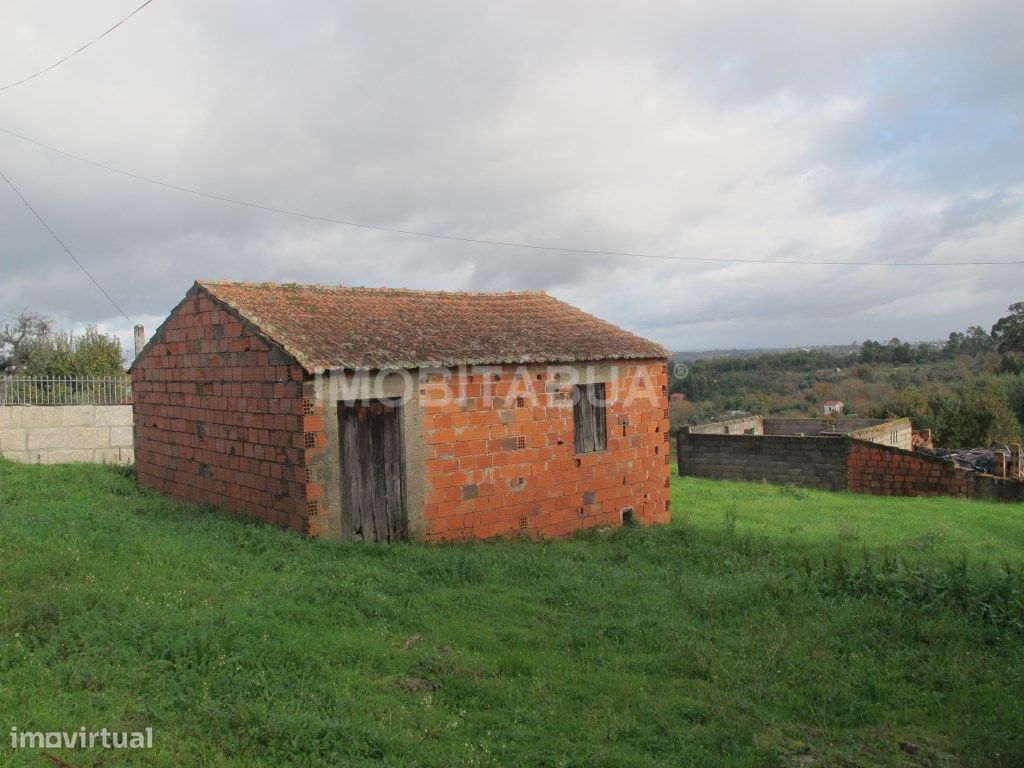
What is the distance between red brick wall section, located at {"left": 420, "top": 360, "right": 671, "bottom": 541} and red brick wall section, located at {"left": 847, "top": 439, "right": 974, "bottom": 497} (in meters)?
8.51

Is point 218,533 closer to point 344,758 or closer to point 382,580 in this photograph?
point 382,580

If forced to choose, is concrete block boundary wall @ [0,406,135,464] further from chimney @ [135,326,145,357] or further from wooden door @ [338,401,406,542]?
wooden door @ [338,401,406,542]

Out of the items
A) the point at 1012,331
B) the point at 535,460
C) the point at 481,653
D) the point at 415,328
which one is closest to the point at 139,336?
the point at 415,328

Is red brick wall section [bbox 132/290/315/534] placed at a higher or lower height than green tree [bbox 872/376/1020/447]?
higher

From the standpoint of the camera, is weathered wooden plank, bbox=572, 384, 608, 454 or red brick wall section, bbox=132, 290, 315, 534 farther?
weathered wooden plank, bbox=572, 384, 608, 454

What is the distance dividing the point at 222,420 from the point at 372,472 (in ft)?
8.85

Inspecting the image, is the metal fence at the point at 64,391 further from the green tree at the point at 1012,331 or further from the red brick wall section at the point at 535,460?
the green tree at the point at 1012,331

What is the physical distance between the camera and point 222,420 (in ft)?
35.9

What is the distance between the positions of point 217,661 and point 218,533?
4059mm

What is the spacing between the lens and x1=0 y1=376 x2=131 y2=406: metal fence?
48.2 ft

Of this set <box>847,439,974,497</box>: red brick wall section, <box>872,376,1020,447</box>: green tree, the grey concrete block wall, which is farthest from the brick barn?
<box>872,376,1020,447</box>: green tree

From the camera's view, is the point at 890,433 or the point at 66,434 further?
the point at 890,433

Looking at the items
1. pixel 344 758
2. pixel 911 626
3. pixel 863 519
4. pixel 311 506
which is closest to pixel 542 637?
pixel 344 758

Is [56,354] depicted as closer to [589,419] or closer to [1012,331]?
[589,419]
